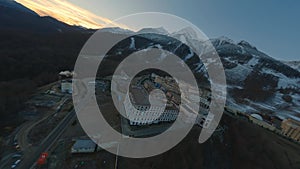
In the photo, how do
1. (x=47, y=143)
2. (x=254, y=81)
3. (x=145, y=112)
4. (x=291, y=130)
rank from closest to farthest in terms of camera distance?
1. (x=47, y=143)
2. (x=145, y=112)
3. (x=291, y=130)
4. (x=254, y=81)

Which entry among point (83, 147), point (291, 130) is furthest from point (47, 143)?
point (291, 130)

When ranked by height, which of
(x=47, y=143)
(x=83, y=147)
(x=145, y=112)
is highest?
(x=145, y=112)

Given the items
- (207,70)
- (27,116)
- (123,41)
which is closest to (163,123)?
(27,116)

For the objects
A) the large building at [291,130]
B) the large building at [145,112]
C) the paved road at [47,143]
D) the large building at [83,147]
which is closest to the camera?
the paved road at [47,143]

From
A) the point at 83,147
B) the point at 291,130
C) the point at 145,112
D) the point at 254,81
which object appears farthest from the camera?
the point at 254,81

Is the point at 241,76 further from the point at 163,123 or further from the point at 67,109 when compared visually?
the point at 67,109

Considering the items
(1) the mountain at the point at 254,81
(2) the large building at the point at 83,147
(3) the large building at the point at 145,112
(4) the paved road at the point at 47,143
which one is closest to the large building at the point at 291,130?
(1) the mountain at the point at 254,81

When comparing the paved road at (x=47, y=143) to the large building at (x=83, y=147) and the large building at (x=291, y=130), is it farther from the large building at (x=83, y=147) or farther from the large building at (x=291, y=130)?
the large building at (x=291, y=130)

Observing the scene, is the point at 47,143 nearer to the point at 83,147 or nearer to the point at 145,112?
the point at 83,147

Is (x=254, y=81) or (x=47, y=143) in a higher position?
(x=254, y=81)

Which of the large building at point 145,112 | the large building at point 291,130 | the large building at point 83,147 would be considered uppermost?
the large building at point 291,130
